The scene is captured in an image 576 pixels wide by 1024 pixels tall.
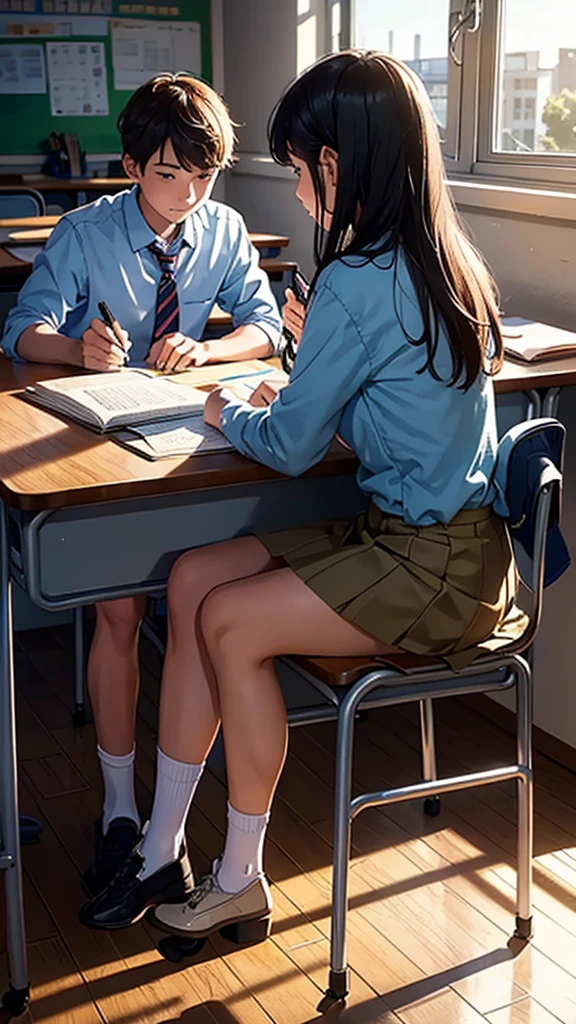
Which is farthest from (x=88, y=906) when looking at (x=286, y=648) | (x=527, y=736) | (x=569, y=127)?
(x=569, y=127)

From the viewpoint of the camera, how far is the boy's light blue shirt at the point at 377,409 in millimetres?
1599

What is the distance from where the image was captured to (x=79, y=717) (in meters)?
2.65

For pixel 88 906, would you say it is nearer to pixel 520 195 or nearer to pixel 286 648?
pixel 286 648

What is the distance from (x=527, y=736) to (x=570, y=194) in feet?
3.67

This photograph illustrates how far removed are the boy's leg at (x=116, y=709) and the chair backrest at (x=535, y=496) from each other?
66 centimetres

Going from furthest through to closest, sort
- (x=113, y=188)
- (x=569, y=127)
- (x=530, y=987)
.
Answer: (x=113, y=188), (x=569, y=127), (x=530, y=987)

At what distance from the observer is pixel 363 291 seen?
1592 millimetres

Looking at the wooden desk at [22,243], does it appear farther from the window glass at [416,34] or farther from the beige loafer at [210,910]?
the beige loafer at [210,910]

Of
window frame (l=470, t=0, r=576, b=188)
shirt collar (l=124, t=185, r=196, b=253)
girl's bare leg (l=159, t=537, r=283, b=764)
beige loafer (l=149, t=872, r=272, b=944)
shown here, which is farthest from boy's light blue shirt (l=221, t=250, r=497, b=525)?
window frame (l=470, t=0, r=576, b=188)

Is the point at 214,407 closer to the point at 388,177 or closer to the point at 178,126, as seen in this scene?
the point at 388,177

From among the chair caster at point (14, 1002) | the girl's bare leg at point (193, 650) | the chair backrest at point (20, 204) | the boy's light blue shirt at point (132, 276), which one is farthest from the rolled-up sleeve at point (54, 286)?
the chair backrest at point (20, 204)

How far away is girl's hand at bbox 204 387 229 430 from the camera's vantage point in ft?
5.64

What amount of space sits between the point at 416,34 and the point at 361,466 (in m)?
1.79

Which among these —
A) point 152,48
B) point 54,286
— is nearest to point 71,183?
point 152,48
